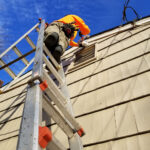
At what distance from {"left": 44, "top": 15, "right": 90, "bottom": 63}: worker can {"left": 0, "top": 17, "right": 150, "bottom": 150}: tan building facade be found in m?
0.54

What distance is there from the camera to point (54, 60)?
343 cm

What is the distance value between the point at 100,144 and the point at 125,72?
1.23m

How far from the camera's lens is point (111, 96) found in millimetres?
2494

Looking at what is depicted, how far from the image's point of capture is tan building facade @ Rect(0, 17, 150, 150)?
1.94 meters

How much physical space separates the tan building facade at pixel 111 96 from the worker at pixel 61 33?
0.54 meters

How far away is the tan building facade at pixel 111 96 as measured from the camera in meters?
1.94

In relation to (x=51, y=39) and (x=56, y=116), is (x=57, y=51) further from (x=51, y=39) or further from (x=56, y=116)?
(x=56, y=116)

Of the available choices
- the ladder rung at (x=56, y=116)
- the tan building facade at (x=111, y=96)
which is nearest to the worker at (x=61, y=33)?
the tan building facade at (x=111, y=96)

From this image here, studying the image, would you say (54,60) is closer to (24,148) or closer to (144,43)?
(144,43)

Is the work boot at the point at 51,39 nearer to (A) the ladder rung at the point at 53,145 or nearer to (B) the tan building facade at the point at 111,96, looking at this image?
(B) the tan building facade at the point at 111,96

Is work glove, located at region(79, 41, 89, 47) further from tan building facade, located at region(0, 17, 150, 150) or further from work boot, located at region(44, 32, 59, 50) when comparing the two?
work boot, located at region(44, 32, 59, 50)

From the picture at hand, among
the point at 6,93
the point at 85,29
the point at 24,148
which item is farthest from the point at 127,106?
the point at 6,93

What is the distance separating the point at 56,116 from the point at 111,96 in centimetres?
100

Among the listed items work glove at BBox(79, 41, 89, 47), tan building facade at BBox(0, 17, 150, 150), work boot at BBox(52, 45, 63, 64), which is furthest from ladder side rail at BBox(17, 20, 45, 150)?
work glove at BBox(79, 41, 89, 47)
